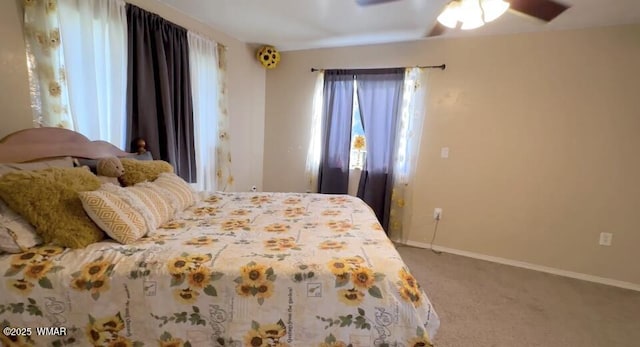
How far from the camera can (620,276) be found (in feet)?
8.50

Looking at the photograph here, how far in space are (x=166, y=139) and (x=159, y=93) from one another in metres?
0.37

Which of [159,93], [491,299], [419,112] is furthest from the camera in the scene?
[419,112]

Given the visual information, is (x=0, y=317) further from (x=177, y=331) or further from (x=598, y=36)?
(x=598, y=36)

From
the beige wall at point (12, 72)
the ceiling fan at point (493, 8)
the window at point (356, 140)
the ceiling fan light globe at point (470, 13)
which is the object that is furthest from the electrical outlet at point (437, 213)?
the beige wall at point (12, 72)

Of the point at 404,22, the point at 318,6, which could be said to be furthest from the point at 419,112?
the point at 318,6

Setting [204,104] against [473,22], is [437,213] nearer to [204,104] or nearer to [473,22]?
[473,22]

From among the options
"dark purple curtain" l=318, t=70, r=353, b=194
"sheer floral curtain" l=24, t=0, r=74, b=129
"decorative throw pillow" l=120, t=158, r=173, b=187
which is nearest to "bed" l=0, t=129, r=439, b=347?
"decorative throw pillow" l=120, t=158, r=173, b=187

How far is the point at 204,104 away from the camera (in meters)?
2.95

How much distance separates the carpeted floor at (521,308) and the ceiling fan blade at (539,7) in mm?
1970

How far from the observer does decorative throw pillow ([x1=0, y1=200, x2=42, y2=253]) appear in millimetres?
1153

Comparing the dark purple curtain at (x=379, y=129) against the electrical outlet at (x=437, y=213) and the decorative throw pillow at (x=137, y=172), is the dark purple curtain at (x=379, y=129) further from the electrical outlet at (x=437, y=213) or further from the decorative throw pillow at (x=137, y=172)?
the decorative throw pillow at (x=137, y=172)

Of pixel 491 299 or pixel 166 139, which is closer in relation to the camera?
pixel 491 299

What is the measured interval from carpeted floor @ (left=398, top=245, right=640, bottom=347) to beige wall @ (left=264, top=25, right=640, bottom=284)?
346mm

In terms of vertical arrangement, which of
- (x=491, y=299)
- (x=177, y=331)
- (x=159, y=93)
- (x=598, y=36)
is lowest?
(x=491, y=299)
